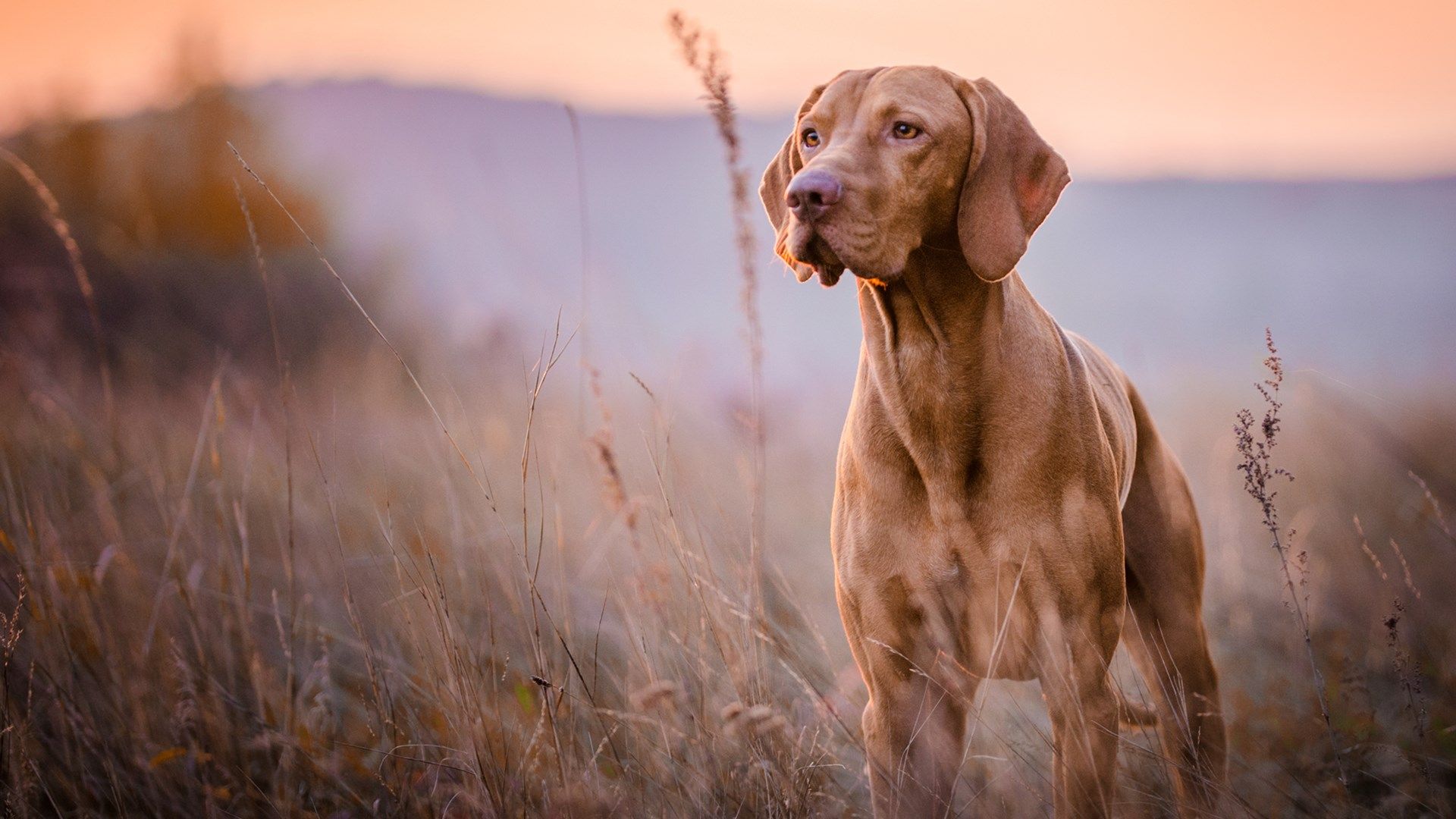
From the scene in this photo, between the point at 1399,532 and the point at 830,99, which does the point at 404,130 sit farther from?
the point at 1399,532

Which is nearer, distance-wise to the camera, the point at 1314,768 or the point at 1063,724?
the point at 1063,724

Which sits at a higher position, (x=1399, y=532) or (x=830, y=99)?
(x=830, y=99)

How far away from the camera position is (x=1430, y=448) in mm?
5668

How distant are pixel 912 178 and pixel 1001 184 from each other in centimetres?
26

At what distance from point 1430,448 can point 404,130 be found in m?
9.81

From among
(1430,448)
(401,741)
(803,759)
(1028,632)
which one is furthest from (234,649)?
(1430,448)

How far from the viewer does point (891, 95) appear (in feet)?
8.89

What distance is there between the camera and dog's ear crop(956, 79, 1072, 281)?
2.60 meters

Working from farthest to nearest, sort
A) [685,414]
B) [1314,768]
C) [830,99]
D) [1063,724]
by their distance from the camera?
1. [685,414]
2. [1314,768]
3. [830,99]
4. [1063,724]

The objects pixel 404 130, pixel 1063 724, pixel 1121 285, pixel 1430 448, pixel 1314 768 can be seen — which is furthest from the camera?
pixel 1121 285

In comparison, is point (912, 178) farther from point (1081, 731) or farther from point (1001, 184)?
point (1081, 731)

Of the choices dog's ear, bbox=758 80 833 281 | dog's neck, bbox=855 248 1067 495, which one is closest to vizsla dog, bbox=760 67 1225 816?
dog's neck, bbox=855 248 1067 495

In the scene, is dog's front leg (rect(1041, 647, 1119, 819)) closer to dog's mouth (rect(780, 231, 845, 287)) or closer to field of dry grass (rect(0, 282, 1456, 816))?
field of dry grass (rect(0, 282, 1456, 816))

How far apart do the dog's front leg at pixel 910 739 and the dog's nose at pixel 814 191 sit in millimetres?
1299
